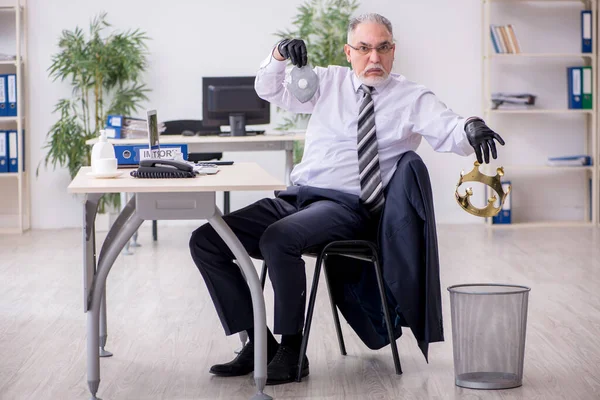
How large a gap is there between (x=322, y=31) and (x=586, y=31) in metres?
1.99

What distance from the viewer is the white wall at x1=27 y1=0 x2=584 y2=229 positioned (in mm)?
6848

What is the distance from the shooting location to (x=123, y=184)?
2520 millimetres

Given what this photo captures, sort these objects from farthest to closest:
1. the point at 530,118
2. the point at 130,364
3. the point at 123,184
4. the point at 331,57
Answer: the point at 530,118 → the point at 331,57 → the point at 130,364 → the point at 123,184

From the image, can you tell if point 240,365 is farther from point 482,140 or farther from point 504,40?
point 504,40

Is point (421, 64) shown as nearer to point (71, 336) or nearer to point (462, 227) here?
point (462, 227)

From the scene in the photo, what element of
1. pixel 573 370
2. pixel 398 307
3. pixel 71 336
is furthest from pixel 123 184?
pixel 573 370

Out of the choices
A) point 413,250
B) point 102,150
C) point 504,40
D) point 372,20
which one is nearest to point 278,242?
point 413,250

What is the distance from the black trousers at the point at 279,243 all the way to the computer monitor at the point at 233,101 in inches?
104

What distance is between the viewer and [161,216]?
2.57 m

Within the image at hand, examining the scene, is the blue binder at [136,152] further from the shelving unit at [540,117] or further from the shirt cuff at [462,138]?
the shelving unit at [540,117]

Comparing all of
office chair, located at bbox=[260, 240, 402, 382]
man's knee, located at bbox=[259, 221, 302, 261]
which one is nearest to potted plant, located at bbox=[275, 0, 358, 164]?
office chair, located at bbox=[260, 240, 402, 382]

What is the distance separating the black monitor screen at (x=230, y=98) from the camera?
5.66 metres

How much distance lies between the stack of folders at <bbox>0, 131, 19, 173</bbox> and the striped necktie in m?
4.20

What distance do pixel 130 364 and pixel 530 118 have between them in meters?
4.80
